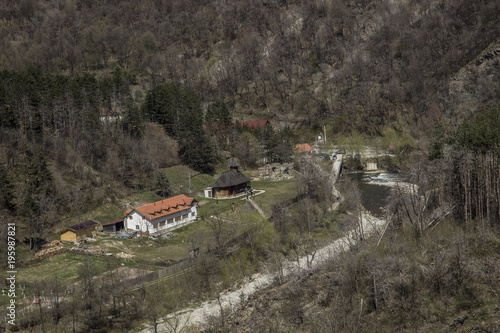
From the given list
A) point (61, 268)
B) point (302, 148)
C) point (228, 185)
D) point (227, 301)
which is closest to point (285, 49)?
point (302, 148)

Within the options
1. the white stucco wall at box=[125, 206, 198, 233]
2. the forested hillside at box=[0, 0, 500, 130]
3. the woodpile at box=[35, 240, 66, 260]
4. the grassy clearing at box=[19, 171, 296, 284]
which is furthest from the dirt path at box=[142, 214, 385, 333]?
the forested hillside at box=[0, 0, 500, 130]

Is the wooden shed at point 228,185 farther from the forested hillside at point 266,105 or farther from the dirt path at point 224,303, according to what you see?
the dirt path at point 224,303

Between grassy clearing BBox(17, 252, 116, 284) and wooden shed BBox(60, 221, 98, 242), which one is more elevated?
wooden shed BBox(60, 221, 98, 242)

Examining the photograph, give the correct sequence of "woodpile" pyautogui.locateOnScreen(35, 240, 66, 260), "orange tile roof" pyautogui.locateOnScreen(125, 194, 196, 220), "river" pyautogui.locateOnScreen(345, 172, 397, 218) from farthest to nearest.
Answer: "river" pyautogui.locateOnScreen(345, 172, 397, 218)
"orange tile roof" pyautogui.locateOnScreen(125, 194, 196, 220)
"woodpile" pyautogui.locateOnScreen(35, 240, 66, 260)

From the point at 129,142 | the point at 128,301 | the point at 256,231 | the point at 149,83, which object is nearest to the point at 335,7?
the point at 149,83

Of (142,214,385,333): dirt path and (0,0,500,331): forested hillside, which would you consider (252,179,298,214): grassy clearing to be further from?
(142,214,385,333): dirt path

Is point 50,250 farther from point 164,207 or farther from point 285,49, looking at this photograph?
point 285,49

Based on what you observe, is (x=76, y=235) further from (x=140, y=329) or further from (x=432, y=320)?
(x=432, y=320)
